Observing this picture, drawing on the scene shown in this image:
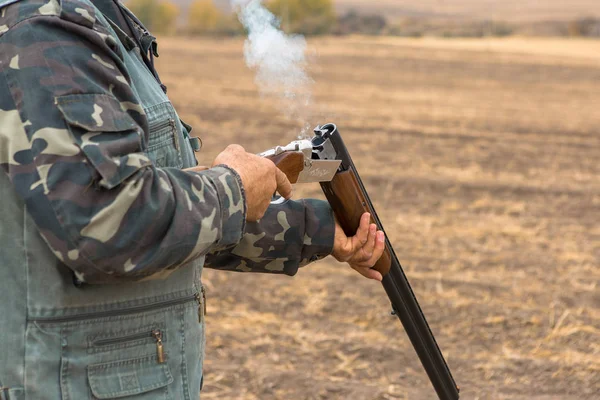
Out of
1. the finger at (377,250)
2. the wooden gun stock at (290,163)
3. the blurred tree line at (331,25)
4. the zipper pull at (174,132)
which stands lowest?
the blurred tree line at (331,25)

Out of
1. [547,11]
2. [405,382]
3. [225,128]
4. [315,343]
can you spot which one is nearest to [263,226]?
[405,382]

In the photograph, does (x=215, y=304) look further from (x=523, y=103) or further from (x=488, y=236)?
(x=523, y=103)

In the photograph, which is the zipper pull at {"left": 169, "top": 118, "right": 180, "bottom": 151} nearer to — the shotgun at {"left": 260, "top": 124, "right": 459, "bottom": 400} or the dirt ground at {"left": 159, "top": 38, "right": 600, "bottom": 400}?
the shotgun at {"left": 260, "top": 124, "right": 459, "bottom": 400}

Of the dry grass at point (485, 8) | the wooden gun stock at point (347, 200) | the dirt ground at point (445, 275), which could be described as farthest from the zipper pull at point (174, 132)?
the dry grass at point (485, 8)

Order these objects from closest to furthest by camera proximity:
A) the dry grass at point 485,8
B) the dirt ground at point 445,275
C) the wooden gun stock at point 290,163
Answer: the wooden gun stock at point 290,163 < the dirt ground at point 445,275 < the dry grass at point 485,8

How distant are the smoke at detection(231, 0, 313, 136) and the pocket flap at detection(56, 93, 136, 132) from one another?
104 cm

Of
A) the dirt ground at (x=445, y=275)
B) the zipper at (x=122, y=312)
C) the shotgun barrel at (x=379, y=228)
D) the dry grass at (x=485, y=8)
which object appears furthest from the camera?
the dry grass at (x=485, y=8)

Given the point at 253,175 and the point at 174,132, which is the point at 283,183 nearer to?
the point at 253,175

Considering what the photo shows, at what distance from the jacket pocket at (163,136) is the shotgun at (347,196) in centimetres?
32

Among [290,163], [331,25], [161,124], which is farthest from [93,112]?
[331,25]

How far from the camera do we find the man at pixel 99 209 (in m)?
1.68

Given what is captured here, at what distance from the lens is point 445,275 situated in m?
6.26

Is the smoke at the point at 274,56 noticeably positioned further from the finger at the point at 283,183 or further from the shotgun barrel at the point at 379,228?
the finger at the point at 283,183

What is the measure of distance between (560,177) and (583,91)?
430 inches
